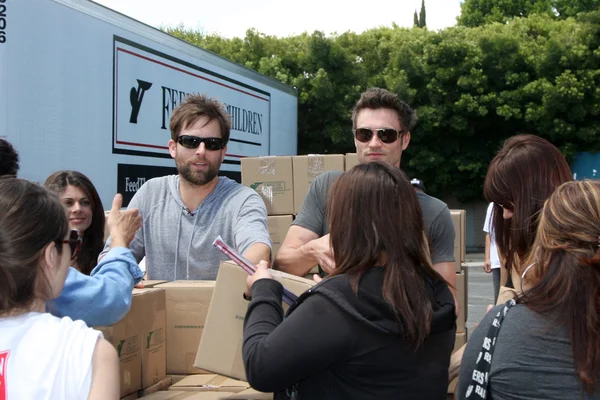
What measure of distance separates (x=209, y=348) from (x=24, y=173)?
10.3 feet

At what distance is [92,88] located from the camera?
537 centimetres

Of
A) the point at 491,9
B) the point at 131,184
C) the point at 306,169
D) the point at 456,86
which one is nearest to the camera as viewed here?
the point at 306,169

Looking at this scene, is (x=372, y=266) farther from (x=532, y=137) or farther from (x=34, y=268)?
(x=532, y=137)

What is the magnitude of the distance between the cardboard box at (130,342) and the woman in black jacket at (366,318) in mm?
574

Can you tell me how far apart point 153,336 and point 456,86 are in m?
14.4

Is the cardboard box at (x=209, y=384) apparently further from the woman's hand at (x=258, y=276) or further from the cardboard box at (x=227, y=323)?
the woman's hand at (x=258, y=276)

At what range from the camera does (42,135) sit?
15.9ft

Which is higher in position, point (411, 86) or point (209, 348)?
point (411, 86)

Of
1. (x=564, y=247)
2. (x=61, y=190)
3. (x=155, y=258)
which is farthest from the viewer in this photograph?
(x=61, y=190)

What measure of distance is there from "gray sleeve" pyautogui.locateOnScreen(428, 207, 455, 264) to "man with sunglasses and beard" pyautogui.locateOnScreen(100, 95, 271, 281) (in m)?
0.71

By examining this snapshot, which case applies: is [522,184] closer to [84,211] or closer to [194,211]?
[194,211]

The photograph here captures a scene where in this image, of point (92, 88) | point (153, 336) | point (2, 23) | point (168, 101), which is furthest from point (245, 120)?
point (153, 336)

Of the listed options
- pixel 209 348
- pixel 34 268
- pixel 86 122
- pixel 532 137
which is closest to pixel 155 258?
pixel 209 348

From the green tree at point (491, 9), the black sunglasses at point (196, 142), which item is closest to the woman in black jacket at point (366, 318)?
the black sunglasses at point (196, 142)
